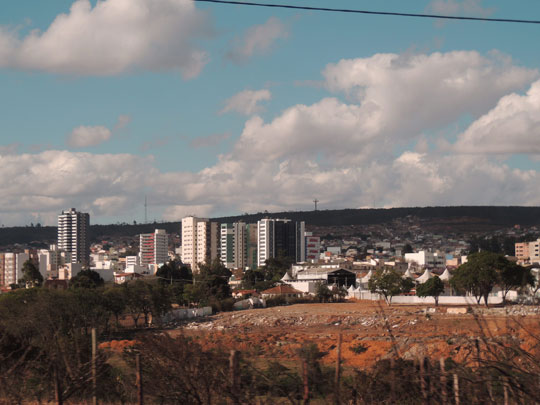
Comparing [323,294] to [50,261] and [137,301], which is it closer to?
[137,301]

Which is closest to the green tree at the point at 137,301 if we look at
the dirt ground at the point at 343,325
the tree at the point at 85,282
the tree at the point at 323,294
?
the dirt ground at the point at 343,325

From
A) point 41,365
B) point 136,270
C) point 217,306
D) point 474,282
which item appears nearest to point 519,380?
point 41,365

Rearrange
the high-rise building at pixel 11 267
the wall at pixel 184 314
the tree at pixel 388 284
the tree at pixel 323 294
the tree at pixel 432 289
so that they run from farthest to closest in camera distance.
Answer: the high-rise building at pixel 11 267, the tree at pixel 323 294, the tree at pixel 432 289, the tree at pixel 388 284, the wall at pixel 184 314

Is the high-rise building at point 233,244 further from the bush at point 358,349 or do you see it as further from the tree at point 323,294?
the bush at point 358,349

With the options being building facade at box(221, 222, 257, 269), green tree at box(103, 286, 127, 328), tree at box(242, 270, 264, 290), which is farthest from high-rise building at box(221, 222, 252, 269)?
green tree at box(103, 286, 127, 328)

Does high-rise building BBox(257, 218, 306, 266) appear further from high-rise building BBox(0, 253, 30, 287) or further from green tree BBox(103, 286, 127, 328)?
green tree BBox(103, 286, 127, 328)

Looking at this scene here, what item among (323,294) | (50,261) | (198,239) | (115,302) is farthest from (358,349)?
(198,239)

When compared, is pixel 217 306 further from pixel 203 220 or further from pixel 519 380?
pixel 203 220
